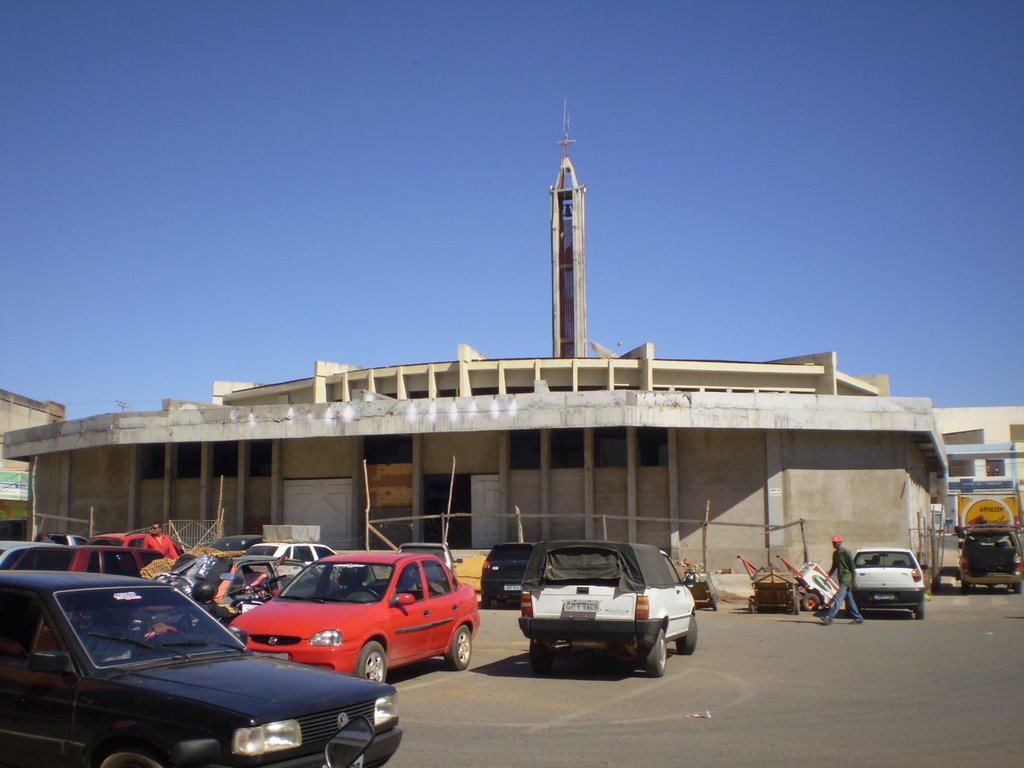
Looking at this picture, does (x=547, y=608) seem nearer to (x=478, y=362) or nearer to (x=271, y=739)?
(x=271, y=739)

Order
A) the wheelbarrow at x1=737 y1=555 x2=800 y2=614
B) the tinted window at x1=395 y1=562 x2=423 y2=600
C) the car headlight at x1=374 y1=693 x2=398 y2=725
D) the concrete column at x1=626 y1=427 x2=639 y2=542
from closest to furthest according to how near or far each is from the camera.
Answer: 1. the car headlight at x1=374 y1=693 x2=398 y2=725
2. the tinted window at x1=395 y1=562 x2=423 y2=600
3. the wheelbarrow at x1=737 y1=555 x2=800 y2=614
4. the concrete column at x1=626 y1=427 x2=639 y2=542

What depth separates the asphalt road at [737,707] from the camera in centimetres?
816

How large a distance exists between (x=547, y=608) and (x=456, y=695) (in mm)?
1864

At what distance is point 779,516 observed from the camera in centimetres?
3012

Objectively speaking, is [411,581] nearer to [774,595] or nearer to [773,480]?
[774,595]

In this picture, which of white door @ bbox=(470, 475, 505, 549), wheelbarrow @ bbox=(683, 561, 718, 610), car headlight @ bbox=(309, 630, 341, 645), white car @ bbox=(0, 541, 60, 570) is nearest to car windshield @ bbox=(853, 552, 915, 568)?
wheelbarrow @ bbox=(683, 561, 718, 610)

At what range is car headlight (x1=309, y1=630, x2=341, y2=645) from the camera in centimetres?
1009

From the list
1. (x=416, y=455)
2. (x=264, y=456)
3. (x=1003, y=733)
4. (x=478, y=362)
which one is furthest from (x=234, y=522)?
(x=1003, y=733)

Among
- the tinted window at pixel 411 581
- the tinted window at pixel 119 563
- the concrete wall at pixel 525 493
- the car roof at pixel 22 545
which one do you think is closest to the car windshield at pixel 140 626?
the tinted window at pixel 411 581

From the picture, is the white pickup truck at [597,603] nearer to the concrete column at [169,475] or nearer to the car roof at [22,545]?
the car roof at [22,545]

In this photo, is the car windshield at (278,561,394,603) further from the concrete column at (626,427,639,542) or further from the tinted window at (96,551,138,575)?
the concrete column at (626,427,639,542)

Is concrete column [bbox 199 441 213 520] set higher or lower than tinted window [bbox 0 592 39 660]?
higher

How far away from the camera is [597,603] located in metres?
12.2

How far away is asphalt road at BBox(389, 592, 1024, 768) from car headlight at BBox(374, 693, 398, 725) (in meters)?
1.48
